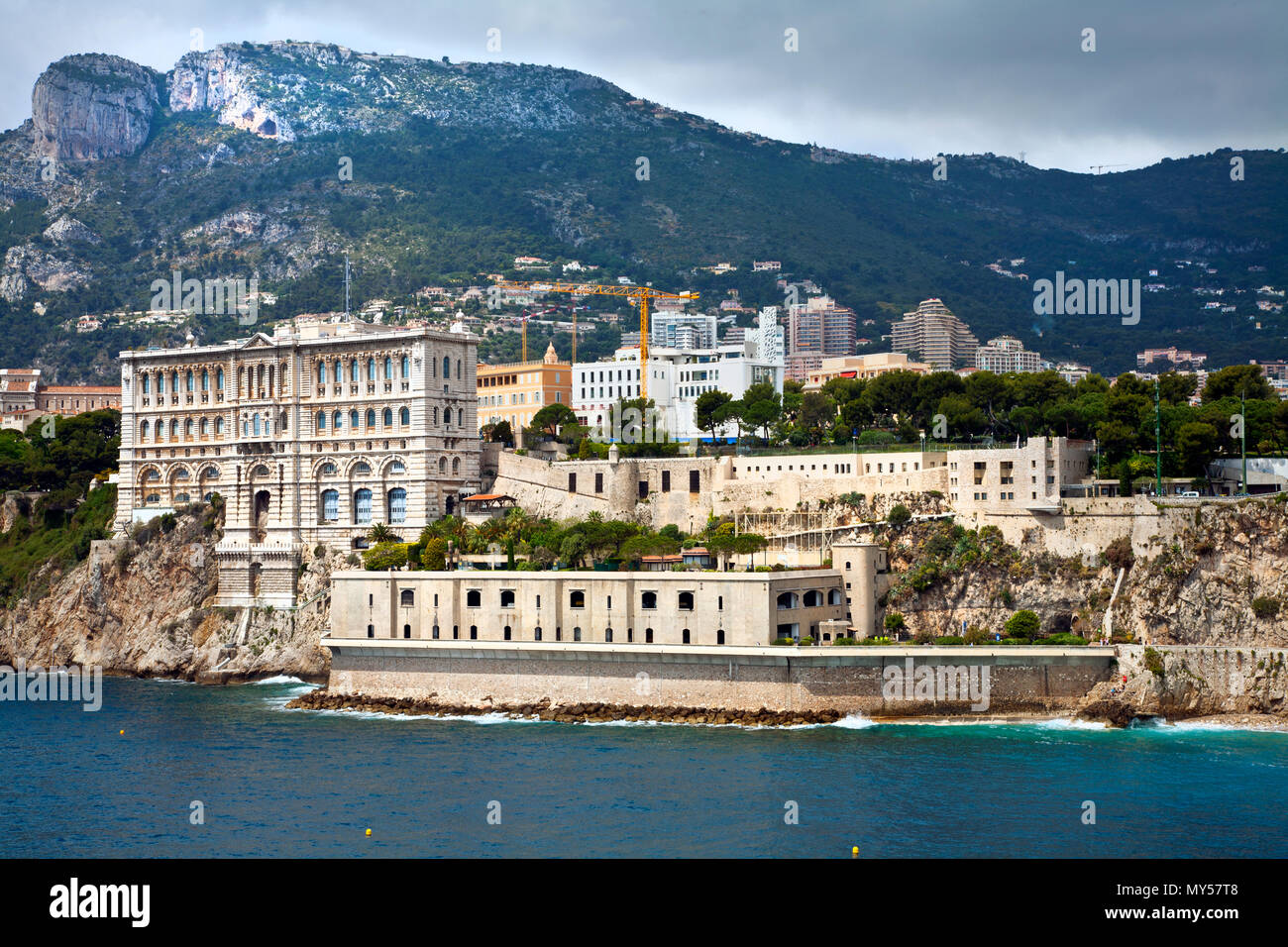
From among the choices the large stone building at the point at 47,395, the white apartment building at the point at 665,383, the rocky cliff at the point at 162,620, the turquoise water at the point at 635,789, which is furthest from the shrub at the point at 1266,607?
the large stone building at the point at 47,395

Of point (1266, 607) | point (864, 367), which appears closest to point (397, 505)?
point (1266, 607)

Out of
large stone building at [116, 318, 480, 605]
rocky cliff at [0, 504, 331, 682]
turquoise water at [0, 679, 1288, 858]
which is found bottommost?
turquoise water at [0, 679, 1288, 858]

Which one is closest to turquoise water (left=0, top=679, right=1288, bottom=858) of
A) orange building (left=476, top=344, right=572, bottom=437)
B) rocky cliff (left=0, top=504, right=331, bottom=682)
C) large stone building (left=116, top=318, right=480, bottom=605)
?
rocky cliff (left=0, top=504, right=331, bottom=682)

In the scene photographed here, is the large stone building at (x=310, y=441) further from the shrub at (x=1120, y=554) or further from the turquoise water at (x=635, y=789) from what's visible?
the shrub at (x=1120, y=554)

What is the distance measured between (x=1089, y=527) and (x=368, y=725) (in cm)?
3659

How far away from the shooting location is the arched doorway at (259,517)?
95.4 meters

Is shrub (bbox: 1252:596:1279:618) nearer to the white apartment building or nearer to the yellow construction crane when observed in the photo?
the white apartment building

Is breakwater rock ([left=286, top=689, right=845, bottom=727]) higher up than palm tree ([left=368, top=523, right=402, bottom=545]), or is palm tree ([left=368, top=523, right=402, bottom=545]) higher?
palm tree ([left=368, top=523, right=402, bottom=545])

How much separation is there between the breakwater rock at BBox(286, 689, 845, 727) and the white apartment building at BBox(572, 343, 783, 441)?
156 feet

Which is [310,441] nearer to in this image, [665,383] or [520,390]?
[520,390]

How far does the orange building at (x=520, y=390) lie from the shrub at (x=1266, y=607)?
215 feet

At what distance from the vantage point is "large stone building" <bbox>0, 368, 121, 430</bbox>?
497ft

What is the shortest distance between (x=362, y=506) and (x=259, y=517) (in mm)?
7490
